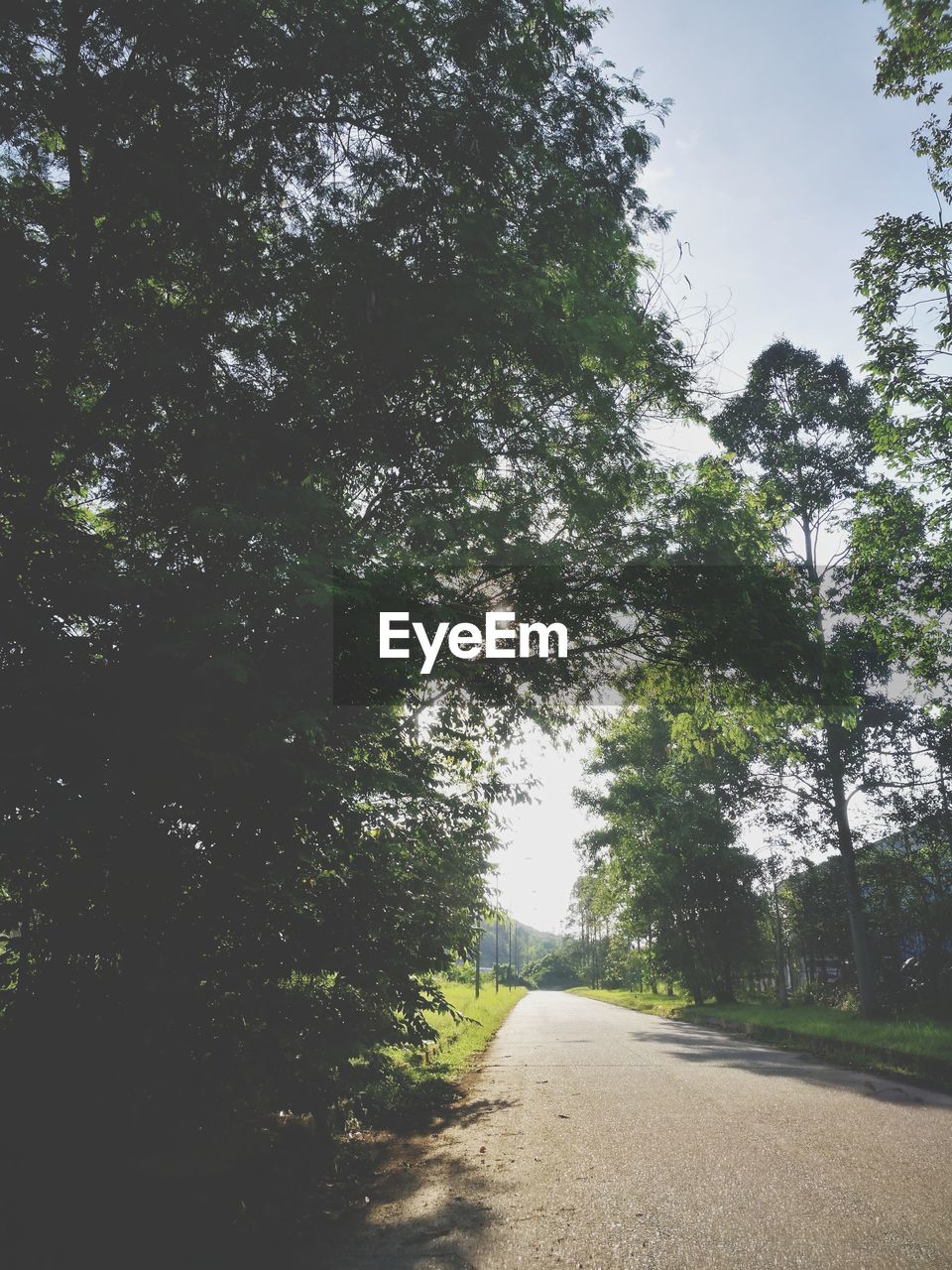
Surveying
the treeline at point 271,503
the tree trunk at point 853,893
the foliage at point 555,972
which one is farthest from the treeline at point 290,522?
A: the foliage at point 555,972

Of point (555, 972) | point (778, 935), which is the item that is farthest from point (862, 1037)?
point (555, 972)

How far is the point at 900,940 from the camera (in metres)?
22.0

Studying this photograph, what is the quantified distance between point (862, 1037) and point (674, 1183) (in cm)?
1038

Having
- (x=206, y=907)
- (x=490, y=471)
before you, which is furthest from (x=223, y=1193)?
(x=490, y=471)

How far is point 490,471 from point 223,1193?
649 centimetres

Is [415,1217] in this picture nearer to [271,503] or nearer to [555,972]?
[271,503]

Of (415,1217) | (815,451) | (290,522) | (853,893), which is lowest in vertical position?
(415,1217)

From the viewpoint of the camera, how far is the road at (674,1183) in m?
3.89

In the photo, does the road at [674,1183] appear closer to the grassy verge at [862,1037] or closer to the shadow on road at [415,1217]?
the shadow on road at [415,1217]

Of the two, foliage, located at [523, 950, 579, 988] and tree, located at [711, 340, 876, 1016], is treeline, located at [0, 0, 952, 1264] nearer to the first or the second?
tree, located at [711, 340, 876, 1016]

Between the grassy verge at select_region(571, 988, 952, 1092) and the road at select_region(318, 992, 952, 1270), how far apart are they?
1565 mm

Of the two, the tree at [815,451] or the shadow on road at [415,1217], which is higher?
the tree at [815,451]

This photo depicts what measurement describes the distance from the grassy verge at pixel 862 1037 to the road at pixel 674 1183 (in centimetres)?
157

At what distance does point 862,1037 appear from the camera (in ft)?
43.0
